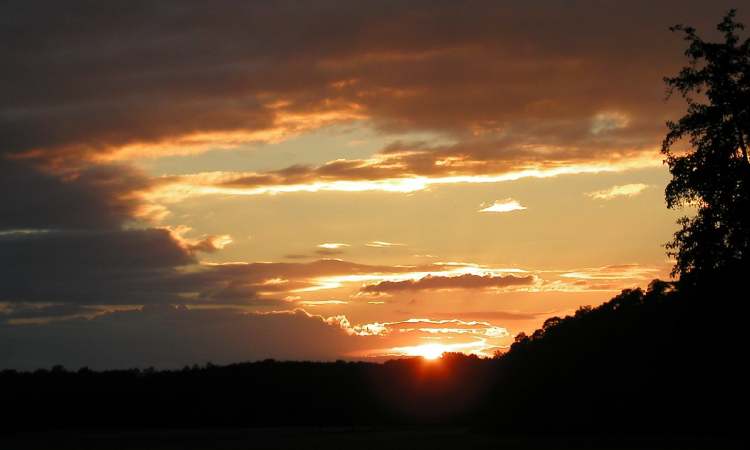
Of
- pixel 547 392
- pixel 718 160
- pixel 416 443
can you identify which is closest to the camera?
pixel 718 160

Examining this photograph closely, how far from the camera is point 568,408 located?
66.6 meters

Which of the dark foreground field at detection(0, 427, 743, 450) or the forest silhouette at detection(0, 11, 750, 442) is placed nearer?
the forest silhouette at detection(0, 11, 750, 442)

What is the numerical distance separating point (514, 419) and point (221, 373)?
288ft

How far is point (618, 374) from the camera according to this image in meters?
65.2

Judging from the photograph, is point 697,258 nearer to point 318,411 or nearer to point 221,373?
point 318,411

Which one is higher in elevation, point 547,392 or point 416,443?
point 547,392

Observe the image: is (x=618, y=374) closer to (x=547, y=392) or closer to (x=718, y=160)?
(x=547, y=392)

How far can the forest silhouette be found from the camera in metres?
44.6

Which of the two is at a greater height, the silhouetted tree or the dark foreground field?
the silhouetted tree

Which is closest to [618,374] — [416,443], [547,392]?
[547,392]

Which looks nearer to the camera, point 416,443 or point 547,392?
point 416,443

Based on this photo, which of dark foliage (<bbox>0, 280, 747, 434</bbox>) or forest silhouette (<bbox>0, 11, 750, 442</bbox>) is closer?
forest silhouette (<bbox>0, 11, 750, 442</bbox>)

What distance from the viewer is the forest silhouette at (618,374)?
4459 cm

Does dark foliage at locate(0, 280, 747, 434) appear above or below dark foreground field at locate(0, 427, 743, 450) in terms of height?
above
